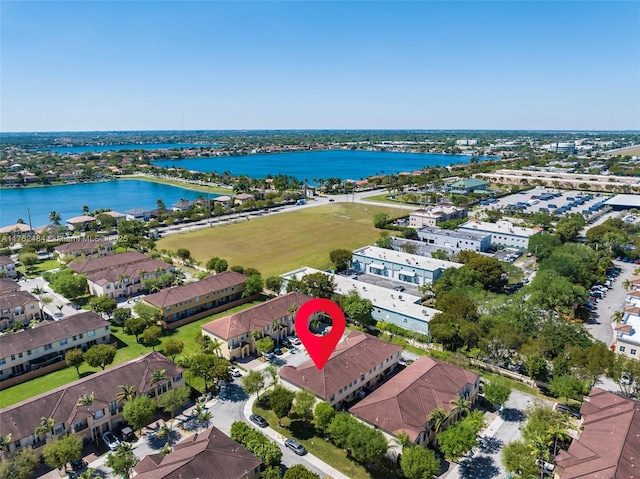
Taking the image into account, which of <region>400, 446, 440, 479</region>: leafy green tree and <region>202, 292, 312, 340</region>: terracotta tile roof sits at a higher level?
<region>202, 292, 312, 340</region>: terracotta tile roof

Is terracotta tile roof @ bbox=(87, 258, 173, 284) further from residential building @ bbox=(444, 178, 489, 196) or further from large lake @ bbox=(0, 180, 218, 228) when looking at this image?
residential building @ bbox=(444, 178, 489, 196)

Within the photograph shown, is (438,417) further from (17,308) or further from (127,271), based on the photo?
(17,308)

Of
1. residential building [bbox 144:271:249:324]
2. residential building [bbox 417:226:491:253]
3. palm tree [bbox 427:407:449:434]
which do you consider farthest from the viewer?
residential building [bbox 417:226:491:253]

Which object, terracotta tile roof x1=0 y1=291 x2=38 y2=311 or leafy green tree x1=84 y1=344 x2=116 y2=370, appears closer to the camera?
leafy green tree x1=84 y1=344 x2=116 y2=370

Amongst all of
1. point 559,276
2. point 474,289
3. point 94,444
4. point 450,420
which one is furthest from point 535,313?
point 94,444

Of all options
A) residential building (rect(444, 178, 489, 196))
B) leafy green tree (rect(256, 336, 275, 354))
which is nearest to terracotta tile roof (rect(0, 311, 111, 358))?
leafy green tree (rect(256, 336, 275, 354))

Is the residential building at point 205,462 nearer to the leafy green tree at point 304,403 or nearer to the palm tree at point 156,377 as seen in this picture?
the leafy green tree at point 304,403

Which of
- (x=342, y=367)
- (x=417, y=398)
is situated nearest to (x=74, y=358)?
(x=342, y=367)
